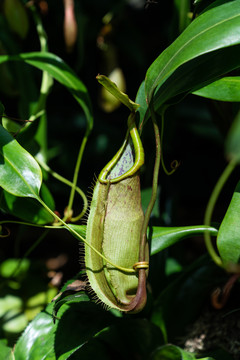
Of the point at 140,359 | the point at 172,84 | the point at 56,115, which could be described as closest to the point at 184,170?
the point at 56,115

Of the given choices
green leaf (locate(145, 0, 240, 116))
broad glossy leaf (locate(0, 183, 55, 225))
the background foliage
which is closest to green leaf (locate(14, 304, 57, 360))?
the background foliage

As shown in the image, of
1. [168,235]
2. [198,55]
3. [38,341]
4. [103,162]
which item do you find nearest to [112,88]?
[198,55]

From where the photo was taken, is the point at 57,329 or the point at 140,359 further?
the point at 140,359

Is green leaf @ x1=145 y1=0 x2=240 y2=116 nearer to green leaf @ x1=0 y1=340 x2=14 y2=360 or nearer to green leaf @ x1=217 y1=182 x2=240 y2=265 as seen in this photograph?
green leaf @ x1=217 y1=182 x2=240 y2=265

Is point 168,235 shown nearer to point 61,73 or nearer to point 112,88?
point 112,88

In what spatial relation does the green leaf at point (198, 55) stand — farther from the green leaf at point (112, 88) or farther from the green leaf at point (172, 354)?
the green leaf at point (172, 354)

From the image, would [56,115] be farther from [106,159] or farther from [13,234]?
[13,234]

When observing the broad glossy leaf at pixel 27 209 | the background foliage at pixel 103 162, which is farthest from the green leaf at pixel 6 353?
the broad glossy leaf at pixel 27 209

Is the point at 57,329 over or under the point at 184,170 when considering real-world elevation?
over
